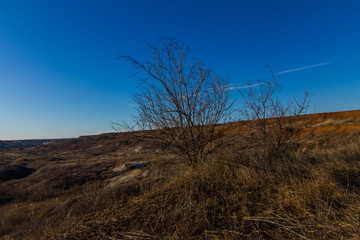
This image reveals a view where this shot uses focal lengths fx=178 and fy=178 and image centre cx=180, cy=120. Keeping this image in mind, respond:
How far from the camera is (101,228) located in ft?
7.45

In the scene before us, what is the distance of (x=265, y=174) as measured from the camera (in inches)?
134

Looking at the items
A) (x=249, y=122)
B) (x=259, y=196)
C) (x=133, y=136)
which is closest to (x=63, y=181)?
(x=133, y=136)

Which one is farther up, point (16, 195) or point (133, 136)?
point (133, 136)

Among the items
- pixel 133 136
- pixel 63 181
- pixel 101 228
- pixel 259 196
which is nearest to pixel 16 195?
pixel 63 181

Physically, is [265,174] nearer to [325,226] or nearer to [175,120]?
[325,226]

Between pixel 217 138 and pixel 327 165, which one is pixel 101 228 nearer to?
pixel 217 138

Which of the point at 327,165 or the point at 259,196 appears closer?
the point at 259,196

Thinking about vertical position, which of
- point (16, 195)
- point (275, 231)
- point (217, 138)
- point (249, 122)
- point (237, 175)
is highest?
point (249, 122)

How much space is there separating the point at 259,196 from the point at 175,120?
2.47 m

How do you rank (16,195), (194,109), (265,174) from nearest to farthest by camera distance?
1. (265,174)
2. (194,109)
3. (16,195)

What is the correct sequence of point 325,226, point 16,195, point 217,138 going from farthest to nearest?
point 16,195, point 217,138, point 325,226

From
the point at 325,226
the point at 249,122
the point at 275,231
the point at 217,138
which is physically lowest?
the point at 275,231

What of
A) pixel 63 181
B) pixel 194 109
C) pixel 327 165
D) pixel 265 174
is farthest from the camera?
pixel 63 181

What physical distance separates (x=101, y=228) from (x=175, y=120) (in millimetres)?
2772
